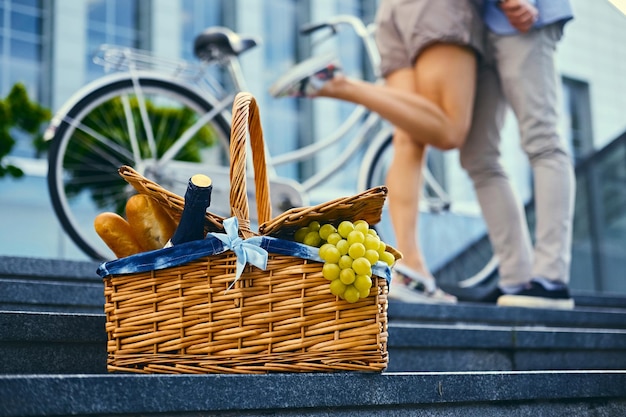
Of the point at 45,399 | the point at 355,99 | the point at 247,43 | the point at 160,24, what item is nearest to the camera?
the point at 45,399

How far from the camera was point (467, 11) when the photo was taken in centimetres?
337

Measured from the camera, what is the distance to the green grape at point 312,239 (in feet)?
5.84

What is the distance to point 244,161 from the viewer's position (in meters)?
1.79

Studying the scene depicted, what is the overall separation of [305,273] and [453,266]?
3.92m

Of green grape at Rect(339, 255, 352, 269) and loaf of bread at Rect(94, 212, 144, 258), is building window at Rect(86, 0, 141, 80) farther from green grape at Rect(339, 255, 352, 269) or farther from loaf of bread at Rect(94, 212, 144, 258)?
green grape at Rect(339, 255, 352, 269)

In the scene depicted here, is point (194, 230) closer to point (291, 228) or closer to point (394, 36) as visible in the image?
point (291, 228)

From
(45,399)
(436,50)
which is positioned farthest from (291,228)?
(436,50)

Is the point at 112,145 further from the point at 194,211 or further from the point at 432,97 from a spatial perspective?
the point at 194,211

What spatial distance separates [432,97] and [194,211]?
181 centimetres

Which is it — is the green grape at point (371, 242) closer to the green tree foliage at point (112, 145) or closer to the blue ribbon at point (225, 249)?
the blue ribbon at point (225, 249)

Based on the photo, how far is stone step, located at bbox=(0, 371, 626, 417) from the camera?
146 cm

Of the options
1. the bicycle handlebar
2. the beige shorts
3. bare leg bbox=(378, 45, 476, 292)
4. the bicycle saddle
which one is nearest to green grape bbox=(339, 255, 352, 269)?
bare leg bbox=(378, 45, 476, 292)

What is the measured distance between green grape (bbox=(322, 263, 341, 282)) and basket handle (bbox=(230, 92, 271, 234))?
0.16m

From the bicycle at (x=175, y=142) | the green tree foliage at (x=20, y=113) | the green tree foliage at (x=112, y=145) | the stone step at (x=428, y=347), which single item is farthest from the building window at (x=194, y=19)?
the stone step at (x=428, y=347)
